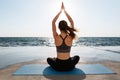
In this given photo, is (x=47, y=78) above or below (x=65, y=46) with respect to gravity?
below

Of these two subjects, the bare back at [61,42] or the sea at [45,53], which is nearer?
the bare back at [61,42]

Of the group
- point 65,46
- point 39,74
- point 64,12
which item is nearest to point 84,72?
point 65,46

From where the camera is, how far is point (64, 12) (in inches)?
224

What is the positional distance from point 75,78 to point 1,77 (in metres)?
1.90

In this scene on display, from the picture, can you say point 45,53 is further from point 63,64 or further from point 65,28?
point 65,28

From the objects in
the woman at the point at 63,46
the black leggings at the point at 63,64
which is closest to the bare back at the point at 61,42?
the woman at the point at 63,46

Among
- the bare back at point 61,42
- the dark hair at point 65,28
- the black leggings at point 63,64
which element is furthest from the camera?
the black leggings at point 63,64

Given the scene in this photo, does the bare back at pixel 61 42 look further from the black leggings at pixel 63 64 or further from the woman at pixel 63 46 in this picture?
the black leggings at pixel 63 64

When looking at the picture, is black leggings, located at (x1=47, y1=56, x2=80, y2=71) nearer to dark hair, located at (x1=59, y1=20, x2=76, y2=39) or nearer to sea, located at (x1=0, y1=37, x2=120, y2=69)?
sea, located at (x1=0, y1=37, x2=120, y2=69)

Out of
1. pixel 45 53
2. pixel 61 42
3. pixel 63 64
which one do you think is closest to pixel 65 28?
pixel 61 42

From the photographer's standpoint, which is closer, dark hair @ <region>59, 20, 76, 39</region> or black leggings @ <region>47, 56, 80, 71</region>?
dark hair @ <region>59, 20, 76, 39</region>

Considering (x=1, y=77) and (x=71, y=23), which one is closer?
(x=1, y=77)

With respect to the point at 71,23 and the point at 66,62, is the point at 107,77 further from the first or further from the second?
the point at 71,23

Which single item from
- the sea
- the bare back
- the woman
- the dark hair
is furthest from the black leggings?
the dark hair
